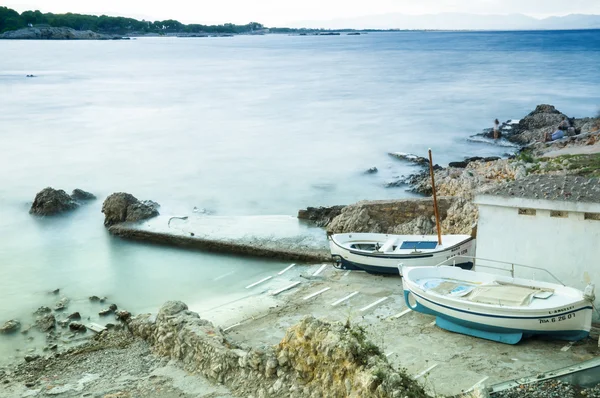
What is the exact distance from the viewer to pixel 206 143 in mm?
57594

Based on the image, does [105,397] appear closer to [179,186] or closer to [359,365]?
[359,365]

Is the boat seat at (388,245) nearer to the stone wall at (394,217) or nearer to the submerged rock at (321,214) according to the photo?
the stone wall at (394,217)

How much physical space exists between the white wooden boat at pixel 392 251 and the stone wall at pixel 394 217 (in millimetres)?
2849

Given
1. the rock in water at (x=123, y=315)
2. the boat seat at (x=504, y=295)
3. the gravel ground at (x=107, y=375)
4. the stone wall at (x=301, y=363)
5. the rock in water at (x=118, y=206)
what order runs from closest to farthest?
the stone wall at (x=301, y=363) < the gravel ground at (x=107, y=375) < the boat seat at (x=504, y=295) < the rock in water at (x=123, y=315) < the rock in water at (x=118, y=206)

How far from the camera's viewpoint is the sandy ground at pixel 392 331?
44.7 feet

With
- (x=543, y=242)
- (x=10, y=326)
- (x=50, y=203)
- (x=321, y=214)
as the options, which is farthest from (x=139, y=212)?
(x=543, y=242)

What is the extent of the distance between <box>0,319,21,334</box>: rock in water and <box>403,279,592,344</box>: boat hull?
12.4 meters

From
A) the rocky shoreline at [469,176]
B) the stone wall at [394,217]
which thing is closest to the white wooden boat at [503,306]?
the rocky shoreline at [469,176]

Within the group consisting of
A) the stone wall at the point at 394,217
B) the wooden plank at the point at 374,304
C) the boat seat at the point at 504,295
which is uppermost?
the boat seat at the point at 504,295

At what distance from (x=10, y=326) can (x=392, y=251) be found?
11.8 meters

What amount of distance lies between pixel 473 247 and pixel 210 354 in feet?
34.0

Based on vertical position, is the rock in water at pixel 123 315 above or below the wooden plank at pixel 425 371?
below

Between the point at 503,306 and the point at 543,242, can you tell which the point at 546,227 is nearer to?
the point at 543,242

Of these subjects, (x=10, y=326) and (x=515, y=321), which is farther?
(x=10, y=326)
